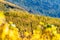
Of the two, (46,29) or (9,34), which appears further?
(46,29)

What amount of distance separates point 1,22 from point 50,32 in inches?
55.6

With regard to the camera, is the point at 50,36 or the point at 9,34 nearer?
the point at 9,34

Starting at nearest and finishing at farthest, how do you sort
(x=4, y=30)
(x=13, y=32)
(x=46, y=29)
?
(x=4, y=30)
(x=13, y=32)
(x=46, y=29)

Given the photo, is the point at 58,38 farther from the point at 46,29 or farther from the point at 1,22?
the point at 1,22

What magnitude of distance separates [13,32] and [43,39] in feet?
3.19

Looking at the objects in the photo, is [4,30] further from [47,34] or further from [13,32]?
[47,34]

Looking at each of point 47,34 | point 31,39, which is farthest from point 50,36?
point 31,39

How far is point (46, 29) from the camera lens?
5.38m

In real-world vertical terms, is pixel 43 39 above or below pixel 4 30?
below

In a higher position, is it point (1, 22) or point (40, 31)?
point (1, 22)

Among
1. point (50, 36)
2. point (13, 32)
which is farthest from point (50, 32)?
point (13, 32)

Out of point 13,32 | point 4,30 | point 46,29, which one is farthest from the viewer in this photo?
point 46,29

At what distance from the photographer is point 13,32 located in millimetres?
4770

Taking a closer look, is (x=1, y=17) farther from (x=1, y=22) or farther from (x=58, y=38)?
(x=58, y=38)
